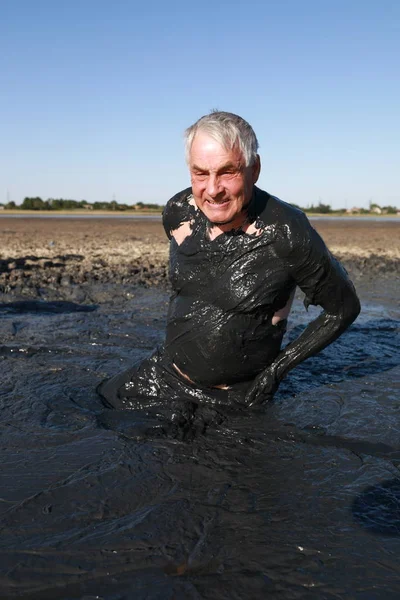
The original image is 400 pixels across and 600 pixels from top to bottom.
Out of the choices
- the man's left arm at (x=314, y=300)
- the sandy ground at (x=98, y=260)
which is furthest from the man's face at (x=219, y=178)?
the sandy ground at (x=98, y=260)

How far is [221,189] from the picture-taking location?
10.4 ft

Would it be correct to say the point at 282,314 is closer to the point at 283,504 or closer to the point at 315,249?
the point at 315,249

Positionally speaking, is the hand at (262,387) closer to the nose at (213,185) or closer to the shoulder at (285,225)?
the shoulder at (285,225)

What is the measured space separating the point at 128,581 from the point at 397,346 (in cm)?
431

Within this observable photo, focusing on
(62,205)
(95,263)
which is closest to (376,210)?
(62,205)

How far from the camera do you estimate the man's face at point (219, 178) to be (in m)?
3.10

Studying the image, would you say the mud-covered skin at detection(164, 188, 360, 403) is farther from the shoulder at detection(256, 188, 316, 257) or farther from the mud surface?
the mud surface

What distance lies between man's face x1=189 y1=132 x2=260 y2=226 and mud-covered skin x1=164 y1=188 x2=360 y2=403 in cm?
21

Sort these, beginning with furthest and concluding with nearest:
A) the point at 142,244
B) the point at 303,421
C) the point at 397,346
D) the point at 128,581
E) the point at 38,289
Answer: the point at 142,244, the point at 38,289, the point at 397,346, the point at 303,421, the point at 128,581

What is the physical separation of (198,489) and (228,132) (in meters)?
1.77

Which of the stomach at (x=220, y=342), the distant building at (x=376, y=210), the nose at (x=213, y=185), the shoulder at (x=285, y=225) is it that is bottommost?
the stomach at (x=220, y=342)

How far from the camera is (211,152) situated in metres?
3.09

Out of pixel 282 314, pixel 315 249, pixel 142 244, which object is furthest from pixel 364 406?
pixel 142 244

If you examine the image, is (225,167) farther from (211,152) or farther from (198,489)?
(198,489)
